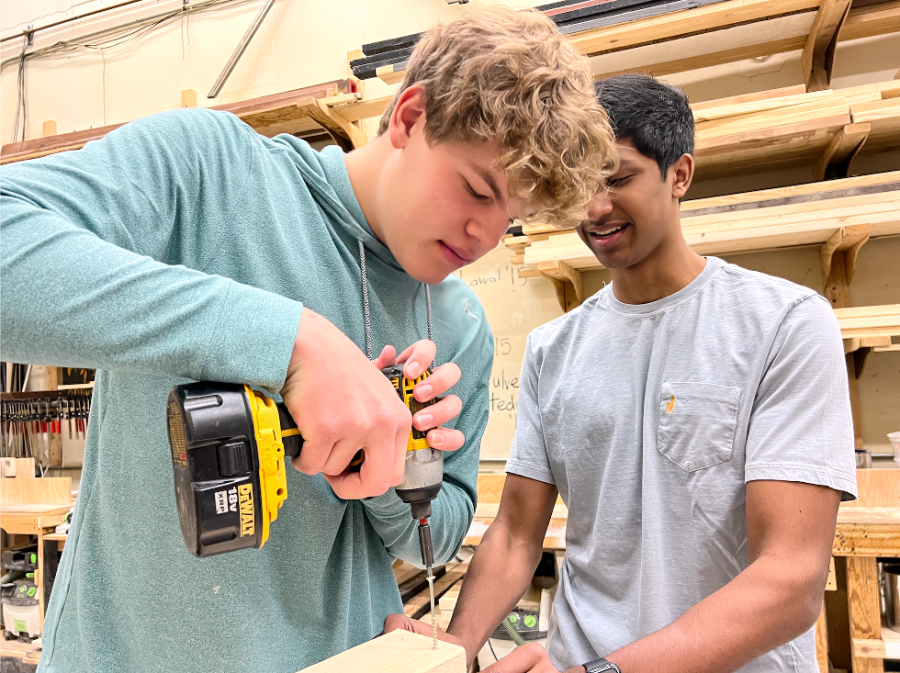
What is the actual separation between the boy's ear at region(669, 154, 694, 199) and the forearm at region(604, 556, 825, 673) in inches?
30.5

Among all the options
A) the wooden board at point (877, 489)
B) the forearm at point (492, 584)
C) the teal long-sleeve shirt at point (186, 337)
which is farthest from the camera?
the wooden board at point (877, 489)

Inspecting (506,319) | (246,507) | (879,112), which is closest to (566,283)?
(506,319)

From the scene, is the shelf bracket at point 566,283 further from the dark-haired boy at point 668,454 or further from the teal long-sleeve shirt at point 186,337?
the teal long-sleeve shirt at point 186,337

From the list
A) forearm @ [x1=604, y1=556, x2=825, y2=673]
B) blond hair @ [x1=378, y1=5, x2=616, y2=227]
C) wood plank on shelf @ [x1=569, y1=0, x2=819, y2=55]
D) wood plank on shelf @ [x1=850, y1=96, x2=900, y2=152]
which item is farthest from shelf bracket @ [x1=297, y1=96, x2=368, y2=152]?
forearm @ [x1=604, y1=556, x2=825, y2=673]

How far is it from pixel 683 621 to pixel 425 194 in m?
0.77

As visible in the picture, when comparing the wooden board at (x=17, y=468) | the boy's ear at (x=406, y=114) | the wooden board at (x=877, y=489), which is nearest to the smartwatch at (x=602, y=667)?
the boy's ear at (x=406, y=114)

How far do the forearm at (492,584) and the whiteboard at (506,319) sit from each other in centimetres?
169

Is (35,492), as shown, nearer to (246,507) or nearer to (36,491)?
(36,491)

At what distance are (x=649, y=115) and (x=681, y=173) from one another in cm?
18

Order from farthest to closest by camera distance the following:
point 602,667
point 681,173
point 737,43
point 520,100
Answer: point 737,43 < point 681,173 < point 602,667 < point 520,100

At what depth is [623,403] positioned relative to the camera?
1238 millimetres

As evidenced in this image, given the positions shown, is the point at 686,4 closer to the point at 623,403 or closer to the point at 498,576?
the point at 623,403

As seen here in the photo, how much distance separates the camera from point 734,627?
0.93 meters

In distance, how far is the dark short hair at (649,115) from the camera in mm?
1232
